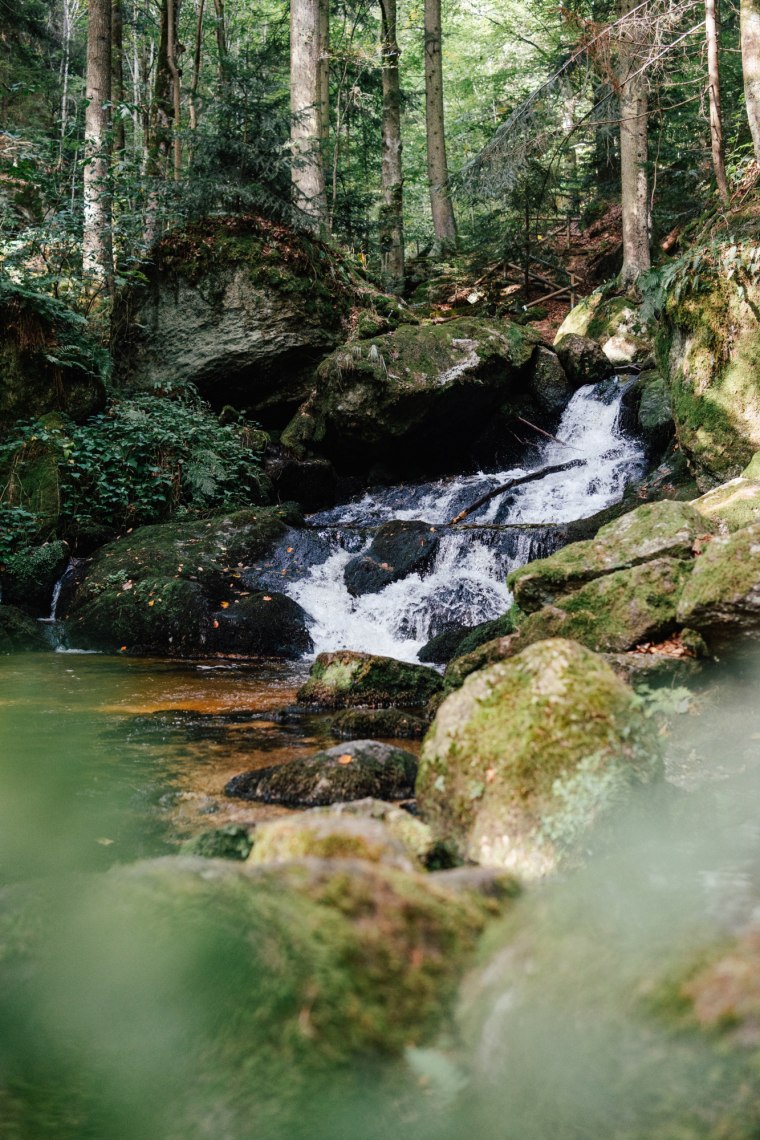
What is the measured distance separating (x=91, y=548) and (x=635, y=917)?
398 inches

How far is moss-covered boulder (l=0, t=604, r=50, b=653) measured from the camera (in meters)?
8.66

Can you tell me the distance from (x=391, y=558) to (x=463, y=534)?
0.98m

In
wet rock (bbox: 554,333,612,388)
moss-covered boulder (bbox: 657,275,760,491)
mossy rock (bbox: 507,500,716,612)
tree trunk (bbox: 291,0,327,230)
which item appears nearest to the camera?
mossy rock (bbox: 507,500,716,612)

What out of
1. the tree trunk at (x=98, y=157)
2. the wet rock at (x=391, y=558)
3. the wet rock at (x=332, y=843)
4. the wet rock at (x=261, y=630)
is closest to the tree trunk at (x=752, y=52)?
the wet rock at (x=391, y=558)

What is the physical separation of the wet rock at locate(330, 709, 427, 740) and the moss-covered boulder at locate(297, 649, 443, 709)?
71 cm

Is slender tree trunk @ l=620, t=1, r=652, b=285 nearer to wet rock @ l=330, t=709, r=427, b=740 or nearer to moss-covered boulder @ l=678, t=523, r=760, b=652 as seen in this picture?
moss-covered boulder @ l=678, t=523, r=760, b=652

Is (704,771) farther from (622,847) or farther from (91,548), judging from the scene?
(91,548)

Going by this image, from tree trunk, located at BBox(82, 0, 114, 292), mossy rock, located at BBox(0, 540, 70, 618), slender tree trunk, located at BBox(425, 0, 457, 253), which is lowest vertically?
mossy rock, located at BBox(0, 540, 70, 618)

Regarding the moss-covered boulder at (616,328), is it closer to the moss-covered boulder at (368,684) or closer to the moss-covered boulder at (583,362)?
the moss-covered boulder at (583,362)

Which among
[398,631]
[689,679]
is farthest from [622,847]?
[398,631]

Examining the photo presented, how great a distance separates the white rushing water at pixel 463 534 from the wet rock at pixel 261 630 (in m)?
0.23

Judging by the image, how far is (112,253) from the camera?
43.3 ft

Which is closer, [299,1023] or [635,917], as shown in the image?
[299,1023]

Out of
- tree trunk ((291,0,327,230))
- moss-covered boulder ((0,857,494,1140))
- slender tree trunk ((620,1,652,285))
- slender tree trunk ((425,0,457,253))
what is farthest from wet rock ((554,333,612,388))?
moss-covered boulder ((0,857,494,1140))
